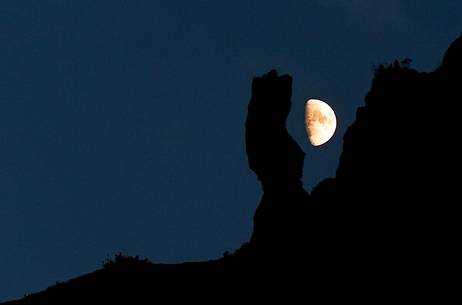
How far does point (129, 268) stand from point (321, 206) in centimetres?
1170

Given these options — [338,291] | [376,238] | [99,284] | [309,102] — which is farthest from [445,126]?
[309,102]

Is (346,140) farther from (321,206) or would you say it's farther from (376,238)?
(376,238)

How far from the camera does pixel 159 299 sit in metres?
35.9

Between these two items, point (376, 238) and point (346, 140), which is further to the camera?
point (346, 140)

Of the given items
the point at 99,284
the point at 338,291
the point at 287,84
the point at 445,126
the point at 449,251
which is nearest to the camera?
the point at 449,251

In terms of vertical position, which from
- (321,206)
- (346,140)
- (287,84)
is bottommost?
(321,206)

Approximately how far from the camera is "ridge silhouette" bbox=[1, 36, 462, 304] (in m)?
30.1

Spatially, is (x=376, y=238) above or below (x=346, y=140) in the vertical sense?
below

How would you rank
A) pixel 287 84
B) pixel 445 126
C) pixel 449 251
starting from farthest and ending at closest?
pixel 287 84
pixel 445 126
pixel 449 251

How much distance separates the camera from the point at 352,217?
33625 millimetres

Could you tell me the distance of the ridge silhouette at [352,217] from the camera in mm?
30062

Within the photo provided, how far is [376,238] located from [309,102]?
2746 centimetres

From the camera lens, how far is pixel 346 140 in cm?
3912

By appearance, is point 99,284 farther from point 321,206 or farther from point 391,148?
point 391,148
